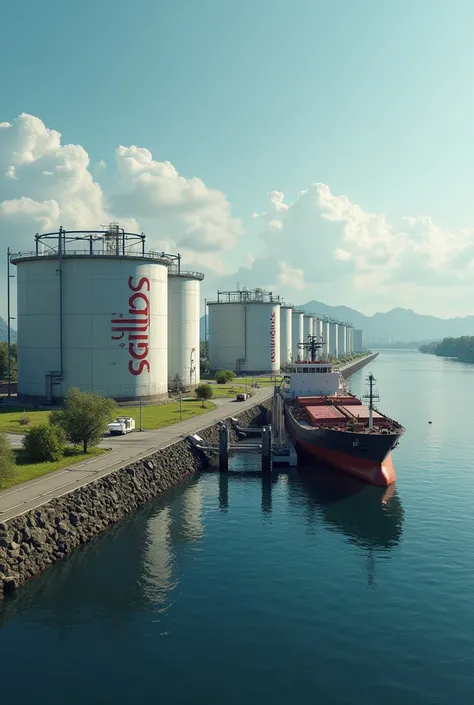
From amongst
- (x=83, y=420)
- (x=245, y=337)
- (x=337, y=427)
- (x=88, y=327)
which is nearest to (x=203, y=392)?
(x=88, y=327)

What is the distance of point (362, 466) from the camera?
50.3m

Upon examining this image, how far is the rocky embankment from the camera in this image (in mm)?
29609

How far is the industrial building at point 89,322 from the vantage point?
72.2 m

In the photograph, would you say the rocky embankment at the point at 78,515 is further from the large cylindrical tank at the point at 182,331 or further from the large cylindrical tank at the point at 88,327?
the large cylindrical tank at the point at 182,331

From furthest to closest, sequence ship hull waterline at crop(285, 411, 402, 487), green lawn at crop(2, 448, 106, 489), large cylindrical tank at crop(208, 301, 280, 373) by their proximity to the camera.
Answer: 1. large cylindrical tank at crop(208, 301, 280, 373)
2. ship hull waterline at crop(285, 411, 402, 487)
3. green lawn at crop(2, 448, 106, 489)

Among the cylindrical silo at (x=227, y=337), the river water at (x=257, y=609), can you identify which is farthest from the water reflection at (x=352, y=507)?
the cylindrical silo at (x=227, y=337)

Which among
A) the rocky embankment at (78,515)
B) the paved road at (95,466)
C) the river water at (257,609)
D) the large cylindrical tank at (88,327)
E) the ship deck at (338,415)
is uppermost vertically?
the large cylindrical tank at (88,327)

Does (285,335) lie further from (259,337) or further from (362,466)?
(362,466)

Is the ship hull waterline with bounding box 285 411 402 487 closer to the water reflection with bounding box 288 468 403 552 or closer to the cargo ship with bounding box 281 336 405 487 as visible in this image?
the cargo ship with bounding box 281 336 405 487

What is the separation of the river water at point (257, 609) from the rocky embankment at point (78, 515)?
Answer: 0.93 meters

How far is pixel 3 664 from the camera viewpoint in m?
22.8

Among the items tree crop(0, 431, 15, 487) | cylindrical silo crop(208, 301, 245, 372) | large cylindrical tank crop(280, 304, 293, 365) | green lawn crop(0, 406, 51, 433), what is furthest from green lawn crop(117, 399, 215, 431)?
large cylindrical tank crop(280, 304, 293, 365)

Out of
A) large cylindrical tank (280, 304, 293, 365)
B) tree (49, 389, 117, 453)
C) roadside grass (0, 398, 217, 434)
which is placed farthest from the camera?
large cylindrical tank (280, 304, 293, 365)

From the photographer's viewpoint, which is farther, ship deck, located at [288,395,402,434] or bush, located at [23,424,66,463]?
ship deck, located at [288,395,402,434]
